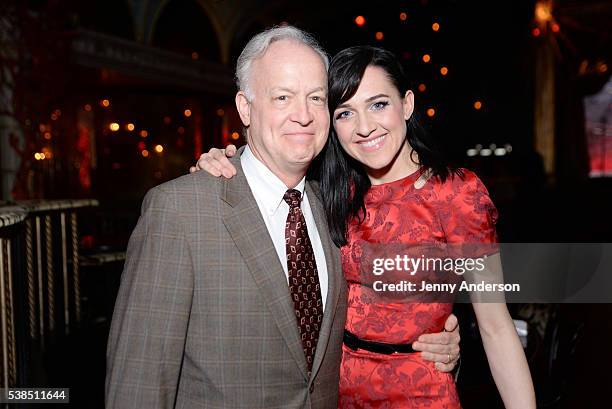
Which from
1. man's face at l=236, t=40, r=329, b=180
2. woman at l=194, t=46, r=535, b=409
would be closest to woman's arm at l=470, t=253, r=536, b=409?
woman at l=194, t=46, r=535, b=409

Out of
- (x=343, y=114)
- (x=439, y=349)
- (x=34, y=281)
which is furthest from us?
(x=34, y=281)

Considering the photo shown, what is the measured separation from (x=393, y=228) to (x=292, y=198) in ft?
1.09

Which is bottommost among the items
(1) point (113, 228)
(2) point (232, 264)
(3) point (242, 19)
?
(2) point (232, 264)

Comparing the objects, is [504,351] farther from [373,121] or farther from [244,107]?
[244,107]

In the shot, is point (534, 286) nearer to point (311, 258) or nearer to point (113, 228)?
point (311, 258)

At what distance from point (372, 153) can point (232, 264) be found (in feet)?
1.91

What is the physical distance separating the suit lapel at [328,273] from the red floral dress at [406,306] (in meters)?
0.09

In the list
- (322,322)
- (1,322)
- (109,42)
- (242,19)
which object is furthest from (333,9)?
(322,322)

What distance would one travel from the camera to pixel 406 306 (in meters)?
1.62

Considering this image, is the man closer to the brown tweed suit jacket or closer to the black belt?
the brown tweed suit jacket

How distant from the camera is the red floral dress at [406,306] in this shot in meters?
1.57

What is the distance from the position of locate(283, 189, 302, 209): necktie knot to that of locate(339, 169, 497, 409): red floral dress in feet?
0.77

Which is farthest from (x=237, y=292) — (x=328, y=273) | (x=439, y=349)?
(x=439, y=349)

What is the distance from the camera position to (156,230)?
1.33 m
